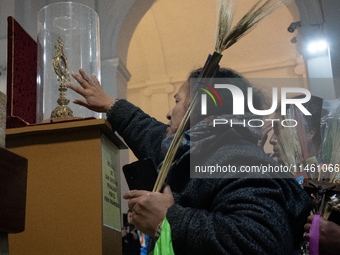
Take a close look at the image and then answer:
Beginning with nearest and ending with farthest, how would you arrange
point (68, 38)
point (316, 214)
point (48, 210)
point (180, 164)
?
point (180, 164) → point (316, 214) → point (48, 210) → point (68, 38)

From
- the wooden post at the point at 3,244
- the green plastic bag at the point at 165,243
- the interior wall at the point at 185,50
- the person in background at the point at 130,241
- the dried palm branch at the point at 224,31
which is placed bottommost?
the person in background at the point at 130,241

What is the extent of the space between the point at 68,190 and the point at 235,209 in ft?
2.43

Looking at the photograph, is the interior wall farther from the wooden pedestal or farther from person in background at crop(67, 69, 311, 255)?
person in background at crop(67, 69, 311, 255)

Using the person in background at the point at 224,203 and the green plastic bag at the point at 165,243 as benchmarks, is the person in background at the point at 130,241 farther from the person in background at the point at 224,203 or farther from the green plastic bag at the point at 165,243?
the green plastic bag at the point at 165,243

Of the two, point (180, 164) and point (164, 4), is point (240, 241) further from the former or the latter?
point (164, 4)

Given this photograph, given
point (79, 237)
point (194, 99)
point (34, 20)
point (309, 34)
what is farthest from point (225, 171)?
point (34, 20)

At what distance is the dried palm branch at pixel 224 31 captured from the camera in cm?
124

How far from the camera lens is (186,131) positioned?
1.30 metres

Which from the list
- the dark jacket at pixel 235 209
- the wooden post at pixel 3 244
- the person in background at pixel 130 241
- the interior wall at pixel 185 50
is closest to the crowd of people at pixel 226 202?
the dark jacket at pixel 235 209

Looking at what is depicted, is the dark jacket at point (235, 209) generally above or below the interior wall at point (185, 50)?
below

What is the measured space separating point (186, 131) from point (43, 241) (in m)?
0.70

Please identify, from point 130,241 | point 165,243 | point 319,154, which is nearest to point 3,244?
point 165,243

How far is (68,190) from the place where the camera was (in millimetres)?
1508

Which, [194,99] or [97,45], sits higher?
[97,45]
